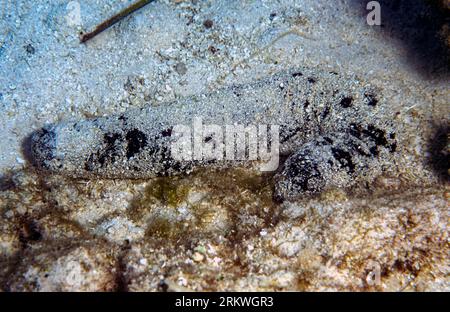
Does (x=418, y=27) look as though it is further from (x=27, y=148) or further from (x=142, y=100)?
(x=27, y=148)

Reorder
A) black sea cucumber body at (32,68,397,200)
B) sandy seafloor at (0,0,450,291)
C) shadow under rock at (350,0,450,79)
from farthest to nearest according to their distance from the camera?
1. shadow under rock at (350,0,450,79)
2. black sea cucumber body at (32,68,397,200)
3. sandy seafloor at (0,0,450,291)

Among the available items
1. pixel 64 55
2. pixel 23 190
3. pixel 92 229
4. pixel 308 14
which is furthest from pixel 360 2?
pixel 23 190

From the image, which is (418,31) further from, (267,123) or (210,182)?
(210,182)

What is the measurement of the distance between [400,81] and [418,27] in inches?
26.5

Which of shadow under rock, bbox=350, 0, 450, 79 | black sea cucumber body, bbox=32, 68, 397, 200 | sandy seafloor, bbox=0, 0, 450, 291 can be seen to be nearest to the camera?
sandy seafloor, bbox=0, 0, 450, 291

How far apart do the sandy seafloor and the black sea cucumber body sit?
15 centimetres

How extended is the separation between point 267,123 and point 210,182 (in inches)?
29.7

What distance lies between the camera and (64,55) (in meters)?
3.59

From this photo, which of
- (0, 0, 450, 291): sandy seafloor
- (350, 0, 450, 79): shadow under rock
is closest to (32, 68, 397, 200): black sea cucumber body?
(0, 0, 450, 291): sandy seafloor

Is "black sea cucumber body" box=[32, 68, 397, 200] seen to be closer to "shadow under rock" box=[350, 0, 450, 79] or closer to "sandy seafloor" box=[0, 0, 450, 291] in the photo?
"sandy seafloor" box=[0, 0, 450, 291]

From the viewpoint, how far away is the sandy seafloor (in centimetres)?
218

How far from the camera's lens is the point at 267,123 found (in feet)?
10.3

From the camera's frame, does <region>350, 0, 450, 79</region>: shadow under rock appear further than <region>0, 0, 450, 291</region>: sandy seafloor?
Yes

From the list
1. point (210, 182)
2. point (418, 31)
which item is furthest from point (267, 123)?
point (418, 31)
